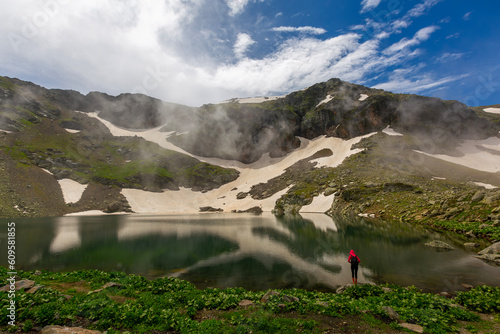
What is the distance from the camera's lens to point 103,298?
1262 cm

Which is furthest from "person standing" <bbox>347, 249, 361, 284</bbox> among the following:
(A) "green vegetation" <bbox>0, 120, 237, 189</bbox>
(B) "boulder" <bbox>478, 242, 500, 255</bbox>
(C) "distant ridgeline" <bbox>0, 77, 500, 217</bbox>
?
(A) "green vegetation" <bbox>0, 120, 237, 189</bbox>

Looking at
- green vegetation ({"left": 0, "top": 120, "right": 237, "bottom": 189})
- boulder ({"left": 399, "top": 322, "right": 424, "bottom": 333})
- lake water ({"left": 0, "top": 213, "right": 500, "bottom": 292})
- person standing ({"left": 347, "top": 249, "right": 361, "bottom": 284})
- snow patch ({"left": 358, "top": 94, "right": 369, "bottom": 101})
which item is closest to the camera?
boulder ({"left": 399, "top": 322, "right": 424, "bottom": 333})

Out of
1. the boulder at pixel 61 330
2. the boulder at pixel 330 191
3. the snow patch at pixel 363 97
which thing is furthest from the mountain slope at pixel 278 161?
the boulder at pixel 61 330

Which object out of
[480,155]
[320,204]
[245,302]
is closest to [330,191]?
[320,204]

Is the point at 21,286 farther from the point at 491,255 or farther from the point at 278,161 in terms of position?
the point at 278,161

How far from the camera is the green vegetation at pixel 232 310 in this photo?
10.4 meters

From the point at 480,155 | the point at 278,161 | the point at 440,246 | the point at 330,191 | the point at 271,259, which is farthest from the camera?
the point at 278,161

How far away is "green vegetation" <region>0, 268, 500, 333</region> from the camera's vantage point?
1036cm

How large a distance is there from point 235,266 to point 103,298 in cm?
1571

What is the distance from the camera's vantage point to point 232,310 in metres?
13.2

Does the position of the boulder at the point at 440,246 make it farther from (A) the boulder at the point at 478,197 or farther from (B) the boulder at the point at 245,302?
(B) the boulder at the point at 245,302

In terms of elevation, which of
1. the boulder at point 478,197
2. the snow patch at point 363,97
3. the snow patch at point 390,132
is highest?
the snow patch at point 363,97

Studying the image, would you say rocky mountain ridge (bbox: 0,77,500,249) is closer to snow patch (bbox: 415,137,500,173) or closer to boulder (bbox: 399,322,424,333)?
snow patch (bbox: 415,137,500,173)

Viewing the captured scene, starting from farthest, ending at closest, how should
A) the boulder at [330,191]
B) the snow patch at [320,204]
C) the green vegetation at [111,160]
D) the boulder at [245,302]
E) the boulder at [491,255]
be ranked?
the green vegetation at [111,160] → the boulder at [330,191] → the snow patch at [320,204] → the boulder at [491,255] → the boulder at [245,302]
